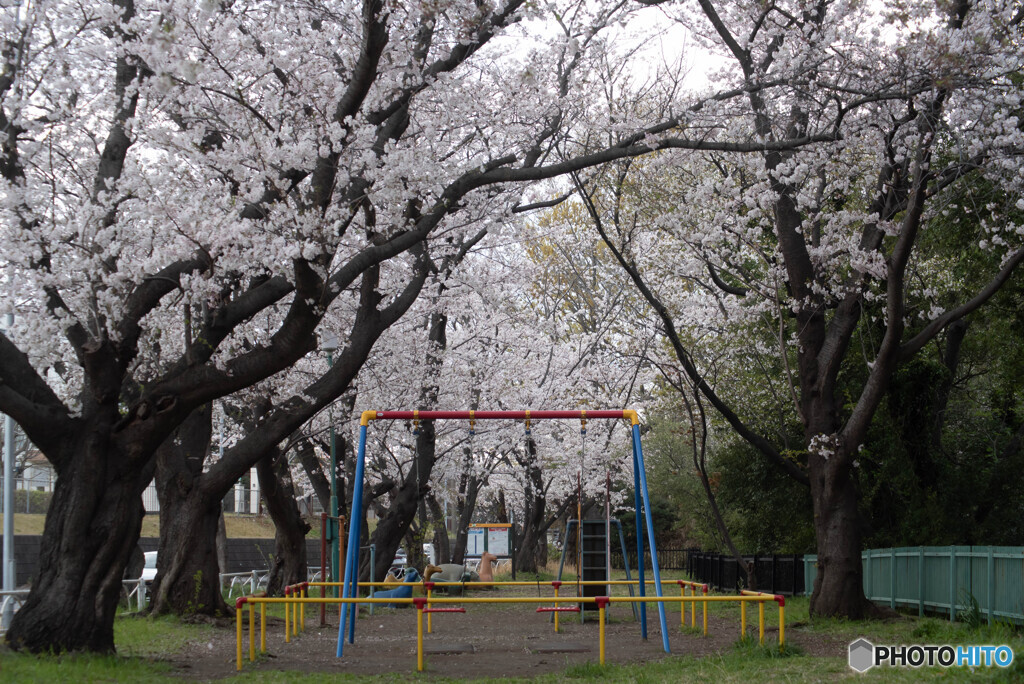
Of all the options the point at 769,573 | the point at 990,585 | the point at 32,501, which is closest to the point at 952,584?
the point at 990,585

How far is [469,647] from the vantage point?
12156mm

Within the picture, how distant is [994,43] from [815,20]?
8.26 feet

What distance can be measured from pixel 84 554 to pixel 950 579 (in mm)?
11062

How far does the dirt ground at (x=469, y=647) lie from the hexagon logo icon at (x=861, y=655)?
28cm

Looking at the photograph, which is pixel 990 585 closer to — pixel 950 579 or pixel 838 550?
pixel 950 579

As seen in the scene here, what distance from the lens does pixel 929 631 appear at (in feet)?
36.4

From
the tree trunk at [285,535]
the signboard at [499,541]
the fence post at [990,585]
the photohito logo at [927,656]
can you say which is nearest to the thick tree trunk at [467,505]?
the tree trunk at [285,535]

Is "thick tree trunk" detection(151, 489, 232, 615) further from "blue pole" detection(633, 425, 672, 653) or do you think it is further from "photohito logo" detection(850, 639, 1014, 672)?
"photohito logo" detection(850, 639, 1014, 672)

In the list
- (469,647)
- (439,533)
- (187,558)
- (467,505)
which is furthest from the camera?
(439,533)

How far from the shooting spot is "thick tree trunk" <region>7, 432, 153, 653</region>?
9.44m

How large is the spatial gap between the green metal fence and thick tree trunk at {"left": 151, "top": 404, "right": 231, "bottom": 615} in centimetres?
1067

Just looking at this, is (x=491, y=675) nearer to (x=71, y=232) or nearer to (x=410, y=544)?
(x=71, y=232)

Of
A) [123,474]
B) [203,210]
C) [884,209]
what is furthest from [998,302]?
[123,474]

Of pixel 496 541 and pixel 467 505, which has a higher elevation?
pixel 467 505
